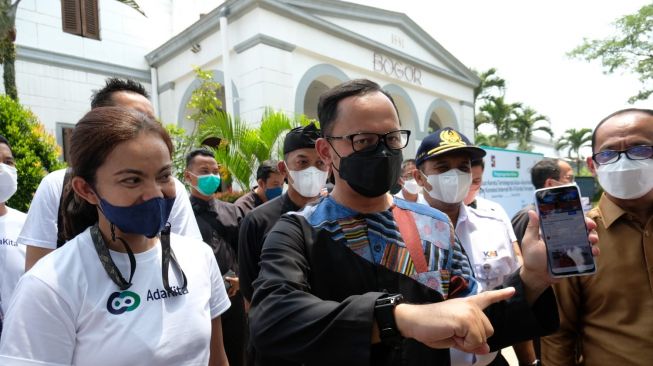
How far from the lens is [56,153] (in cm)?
551

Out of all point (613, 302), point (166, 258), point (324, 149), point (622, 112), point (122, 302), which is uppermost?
point (622, 112)

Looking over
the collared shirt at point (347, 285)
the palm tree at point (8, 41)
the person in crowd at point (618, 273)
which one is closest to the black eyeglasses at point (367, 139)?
the collared shirt at point (347, 285)

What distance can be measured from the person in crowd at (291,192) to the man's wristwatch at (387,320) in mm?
1645

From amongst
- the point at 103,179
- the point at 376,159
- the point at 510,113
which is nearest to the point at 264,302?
the point at 376,159

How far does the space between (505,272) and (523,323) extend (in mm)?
1253

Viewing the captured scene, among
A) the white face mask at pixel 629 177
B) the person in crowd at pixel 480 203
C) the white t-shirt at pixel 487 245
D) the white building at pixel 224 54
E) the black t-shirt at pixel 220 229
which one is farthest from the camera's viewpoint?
the white building at pixel 224 54

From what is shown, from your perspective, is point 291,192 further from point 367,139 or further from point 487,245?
point 367,139

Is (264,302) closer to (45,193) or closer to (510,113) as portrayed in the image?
(45,193)

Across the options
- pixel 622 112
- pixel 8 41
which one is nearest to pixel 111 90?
pixel 622 112

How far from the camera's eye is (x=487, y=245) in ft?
8.43

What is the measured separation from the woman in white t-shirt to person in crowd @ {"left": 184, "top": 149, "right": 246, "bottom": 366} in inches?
71.4

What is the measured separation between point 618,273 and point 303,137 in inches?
85.6

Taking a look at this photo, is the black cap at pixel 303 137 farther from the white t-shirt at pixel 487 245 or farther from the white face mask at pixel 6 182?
the white face mask at pixel 6 182

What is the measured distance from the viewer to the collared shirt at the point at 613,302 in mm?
1797
